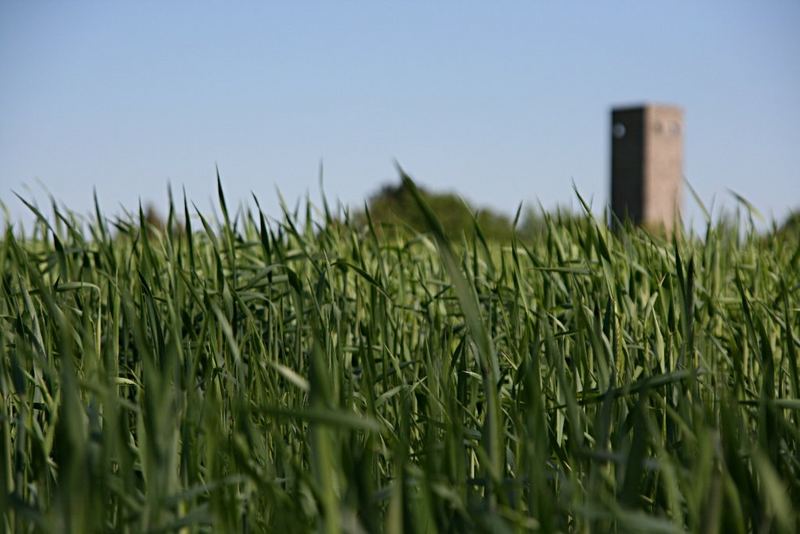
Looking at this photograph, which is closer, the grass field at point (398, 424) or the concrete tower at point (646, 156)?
the grass field at point (398, 424)

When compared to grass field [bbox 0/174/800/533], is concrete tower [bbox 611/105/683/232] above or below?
above

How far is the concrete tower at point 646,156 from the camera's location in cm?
1798

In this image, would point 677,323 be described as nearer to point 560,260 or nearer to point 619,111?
point 560,260

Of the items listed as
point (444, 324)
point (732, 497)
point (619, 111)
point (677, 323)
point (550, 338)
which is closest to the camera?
point (732, 497)

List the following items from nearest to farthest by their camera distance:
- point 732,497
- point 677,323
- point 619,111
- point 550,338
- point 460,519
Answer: point 732,497 < point 460,519 < point 550,338 < point 677,323 < point 619,111

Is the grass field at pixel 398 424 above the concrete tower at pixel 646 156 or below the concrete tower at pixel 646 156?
below

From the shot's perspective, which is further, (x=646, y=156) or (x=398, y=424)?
(x=646, y=156)

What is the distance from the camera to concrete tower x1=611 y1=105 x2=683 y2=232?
1798cm

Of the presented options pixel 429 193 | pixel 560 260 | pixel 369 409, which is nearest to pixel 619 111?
pixel 429 193

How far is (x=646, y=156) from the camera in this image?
18.0 metres

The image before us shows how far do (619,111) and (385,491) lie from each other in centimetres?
1828

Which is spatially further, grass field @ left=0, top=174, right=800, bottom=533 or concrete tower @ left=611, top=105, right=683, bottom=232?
concrete tower @ left=611, top=105, right=683, bottom=232

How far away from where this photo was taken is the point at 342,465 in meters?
0.93

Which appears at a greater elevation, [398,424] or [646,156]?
[646,156]
